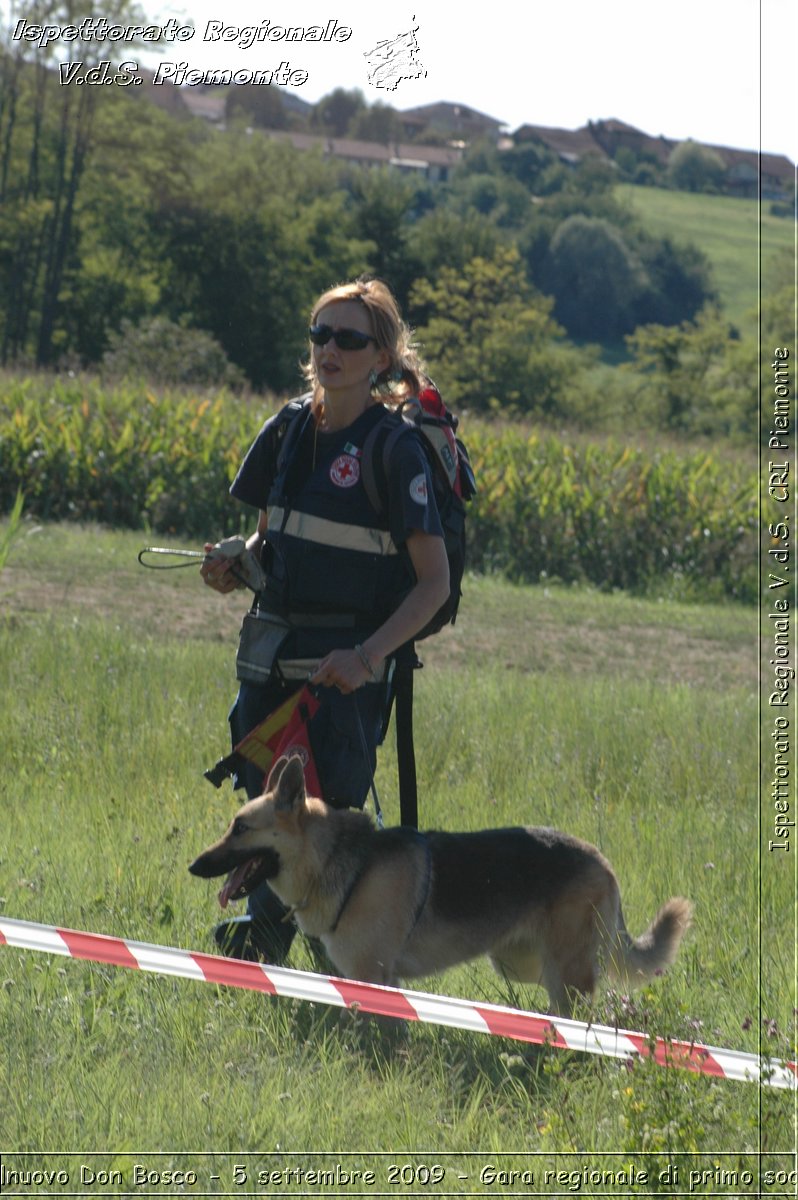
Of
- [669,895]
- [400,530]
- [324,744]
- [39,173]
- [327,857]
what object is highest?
[39,173]

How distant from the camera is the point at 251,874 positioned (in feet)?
13.6

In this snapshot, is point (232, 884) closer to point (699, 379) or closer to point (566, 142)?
point (699, 379)

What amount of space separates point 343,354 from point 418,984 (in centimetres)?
227

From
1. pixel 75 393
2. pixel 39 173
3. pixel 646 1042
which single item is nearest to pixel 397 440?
pixel 646 1042

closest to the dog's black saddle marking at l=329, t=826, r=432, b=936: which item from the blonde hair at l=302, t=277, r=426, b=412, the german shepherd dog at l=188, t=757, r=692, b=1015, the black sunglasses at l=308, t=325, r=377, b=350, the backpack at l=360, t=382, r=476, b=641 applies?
the german shepherd dog at l=188, t=757, r=692, b=1015

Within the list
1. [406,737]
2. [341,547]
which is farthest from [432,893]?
[341,547]

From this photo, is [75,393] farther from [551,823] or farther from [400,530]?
[400,530]

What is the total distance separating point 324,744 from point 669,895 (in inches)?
78.9

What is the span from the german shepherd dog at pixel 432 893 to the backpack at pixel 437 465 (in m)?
0.70

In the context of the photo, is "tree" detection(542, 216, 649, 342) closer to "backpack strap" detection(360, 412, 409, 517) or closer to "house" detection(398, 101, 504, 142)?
"house" detection(398, 101, 504, 142)

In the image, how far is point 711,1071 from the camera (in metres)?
3.48

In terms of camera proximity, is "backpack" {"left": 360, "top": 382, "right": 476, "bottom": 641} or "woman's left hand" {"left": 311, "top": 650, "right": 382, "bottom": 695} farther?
"backpack" {"left": 360, "top": 382, "right": 476, "bottom": 641}

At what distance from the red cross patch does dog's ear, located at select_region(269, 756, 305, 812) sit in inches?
35.1

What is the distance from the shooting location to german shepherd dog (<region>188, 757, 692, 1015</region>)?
13.6 ft
